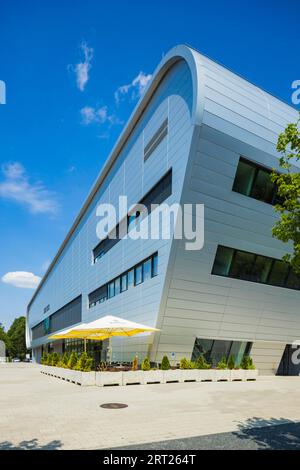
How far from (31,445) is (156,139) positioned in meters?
19.8

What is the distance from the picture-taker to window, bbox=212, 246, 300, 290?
21859 millimetres

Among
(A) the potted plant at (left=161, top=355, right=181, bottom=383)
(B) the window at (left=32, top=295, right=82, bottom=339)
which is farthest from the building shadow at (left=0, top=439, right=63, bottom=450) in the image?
(B) the window at (left=32, top=295, right=82, bottom=339)

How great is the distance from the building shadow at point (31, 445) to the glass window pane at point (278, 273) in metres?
19.3

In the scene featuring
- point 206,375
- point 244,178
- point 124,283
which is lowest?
point 206,375

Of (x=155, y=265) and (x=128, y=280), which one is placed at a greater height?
(x=155, y=265)

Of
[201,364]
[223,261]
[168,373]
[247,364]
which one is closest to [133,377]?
[168,373]

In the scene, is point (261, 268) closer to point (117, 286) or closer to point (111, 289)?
point (117, 286)

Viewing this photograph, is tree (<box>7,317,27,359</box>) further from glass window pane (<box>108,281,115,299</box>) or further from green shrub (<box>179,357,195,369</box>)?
green shrub (<box>179,357,195,369</box>)

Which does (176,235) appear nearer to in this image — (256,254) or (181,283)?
(181,283)

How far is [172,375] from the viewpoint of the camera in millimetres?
19406

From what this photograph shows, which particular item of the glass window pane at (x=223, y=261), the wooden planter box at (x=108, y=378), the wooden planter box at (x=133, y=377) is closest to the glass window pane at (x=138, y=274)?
the glass window pane at (x=223, y=261)

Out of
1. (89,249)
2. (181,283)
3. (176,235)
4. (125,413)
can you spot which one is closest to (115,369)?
(181,283)

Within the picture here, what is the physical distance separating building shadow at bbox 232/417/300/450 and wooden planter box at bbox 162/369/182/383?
9643mm
